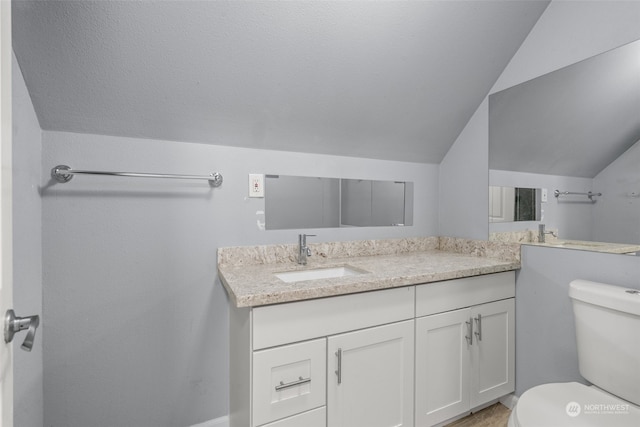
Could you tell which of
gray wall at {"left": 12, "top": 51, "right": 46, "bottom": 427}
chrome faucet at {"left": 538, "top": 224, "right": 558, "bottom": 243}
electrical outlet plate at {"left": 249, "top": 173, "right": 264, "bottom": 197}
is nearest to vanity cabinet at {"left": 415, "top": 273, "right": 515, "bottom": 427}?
chrome faucet at {"left": 538, "top": 224, "right": 558, "bottom": 243}

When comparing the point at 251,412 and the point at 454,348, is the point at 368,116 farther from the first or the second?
the point at 251,412

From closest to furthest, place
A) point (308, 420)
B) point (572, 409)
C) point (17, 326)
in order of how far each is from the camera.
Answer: point (17, 326) → point (572, 409) → point (308, 420)

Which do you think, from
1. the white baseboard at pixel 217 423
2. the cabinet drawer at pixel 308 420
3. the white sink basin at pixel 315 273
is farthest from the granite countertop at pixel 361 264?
the white baseboard at pixel 217 423

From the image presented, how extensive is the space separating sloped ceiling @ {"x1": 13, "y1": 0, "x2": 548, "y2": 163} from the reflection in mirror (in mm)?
555

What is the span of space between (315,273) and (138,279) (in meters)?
0.82

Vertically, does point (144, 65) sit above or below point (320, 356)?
above

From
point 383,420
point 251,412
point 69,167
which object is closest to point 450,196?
point 383,420

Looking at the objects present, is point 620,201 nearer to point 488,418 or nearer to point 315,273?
point 488,418

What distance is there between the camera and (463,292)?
5.05ft

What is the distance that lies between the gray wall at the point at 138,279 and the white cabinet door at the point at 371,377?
0.63 metres

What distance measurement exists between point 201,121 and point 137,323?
0.95m

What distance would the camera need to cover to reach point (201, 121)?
1.43 m

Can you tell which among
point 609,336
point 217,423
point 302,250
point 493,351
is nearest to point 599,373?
point 609,336

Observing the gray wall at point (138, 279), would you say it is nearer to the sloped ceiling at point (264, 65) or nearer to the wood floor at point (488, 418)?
the sloped ceiling at point (264, 65)
